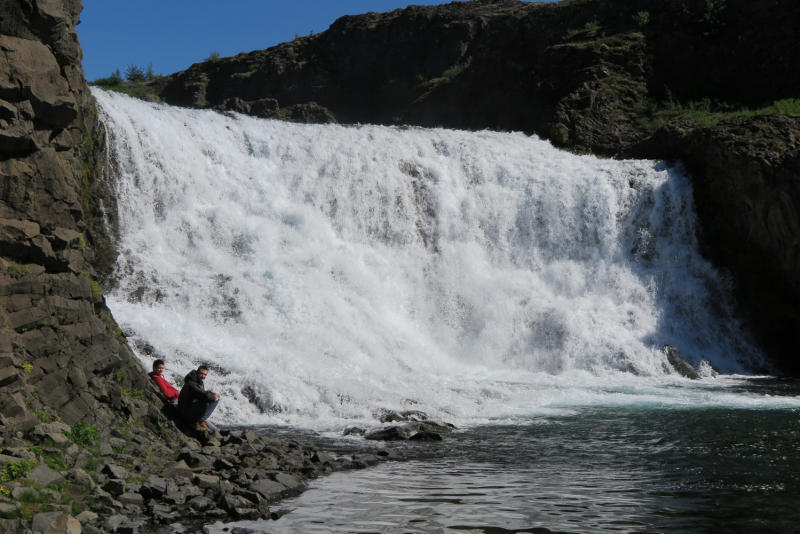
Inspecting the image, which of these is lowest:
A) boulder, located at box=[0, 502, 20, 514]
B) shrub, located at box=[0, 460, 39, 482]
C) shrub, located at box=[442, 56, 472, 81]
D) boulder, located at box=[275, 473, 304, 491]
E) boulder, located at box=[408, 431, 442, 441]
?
boulder, located at box=[408, 431, 442, 441]

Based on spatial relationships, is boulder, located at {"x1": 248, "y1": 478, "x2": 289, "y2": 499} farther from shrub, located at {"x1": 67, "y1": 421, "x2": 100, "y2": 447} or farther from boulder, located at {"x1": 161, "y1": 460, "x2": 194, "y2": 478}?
shrub, located at {"x1": 67, "y1": 421, "x2": 100, "y2": 447}

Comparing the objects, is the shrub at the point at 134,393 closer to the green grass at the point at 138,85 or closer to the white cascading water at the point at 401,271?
→ the white cascading water at the point at 401,271

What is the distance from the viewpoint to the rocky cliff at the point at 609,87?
977 inches

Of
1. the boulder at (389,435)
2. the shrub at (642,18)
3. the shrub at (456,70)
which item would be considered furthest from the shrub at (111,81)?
the boulder at (389,435)

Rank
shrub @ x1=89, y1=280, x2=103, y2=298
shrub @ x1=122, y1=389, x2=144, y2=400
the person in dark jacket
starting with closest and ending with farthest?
shrub @ x1=122, y1=389, x2=144, y2=400, shrub @ x1=89, y1=280, x2=103, y2=298, the person in dark jacket

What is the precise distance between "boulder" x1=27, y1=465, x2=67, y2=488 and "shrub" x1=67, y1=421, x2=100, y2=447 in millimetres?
984

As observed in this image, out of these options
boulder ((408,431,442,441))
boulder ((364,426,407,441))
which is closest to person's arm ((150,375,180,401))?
boulder ((364,426,407,441))

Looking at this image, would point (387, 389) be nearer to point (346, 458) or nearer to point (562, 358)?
point (346, 458)

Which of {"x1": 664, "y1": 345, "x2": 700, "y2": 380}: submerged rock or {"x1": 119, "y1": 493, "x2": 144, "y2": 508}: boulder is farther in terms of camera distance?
{"x1": 664, "y1": 345, "x2": 700, "y2": 380}: submerged rock

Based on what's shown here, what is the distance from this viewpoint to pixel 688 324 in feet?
80.8

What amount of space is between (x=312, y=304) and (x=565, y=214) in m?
11.7

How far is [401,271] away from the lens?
24.8 metres

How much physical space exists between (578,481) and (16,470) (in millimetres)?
7247

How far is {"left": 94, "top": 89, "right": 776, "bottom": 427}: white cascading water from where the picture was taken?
17.5m
